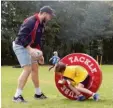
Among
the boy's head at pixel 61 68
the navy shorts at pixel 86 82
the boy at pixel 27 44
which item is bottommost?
the navy shorts at pixel 86 82

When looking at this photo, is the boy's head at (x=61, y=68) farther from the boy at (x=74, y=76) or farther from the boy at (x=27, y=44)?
the boy at (x=27, y=44)

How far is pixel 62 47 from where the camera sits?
45.0 metres

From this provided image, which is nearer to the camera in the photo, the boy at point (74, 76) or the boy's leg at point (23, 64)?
the boy's leg at point (23, 64)

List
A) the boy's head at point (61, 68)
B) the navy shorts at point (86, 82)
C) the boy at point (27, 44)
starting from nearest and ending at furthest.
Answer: the boy at point (27, 44), the boy's head at point (61, 68), the navy shorts at point (86, 82)

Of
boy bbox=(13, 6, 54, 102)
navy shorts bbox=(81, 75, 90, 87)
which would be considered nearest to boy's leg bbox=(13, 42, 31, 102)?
boy bbox=(13, 6, 54, 102)

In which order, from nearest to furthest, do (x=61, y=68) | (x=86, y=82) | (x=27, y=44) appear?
(x=27, y=44)
(x=61, y=68)
(x=86, y=82)

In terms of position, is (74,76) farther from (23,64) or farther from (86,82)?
(23,64)

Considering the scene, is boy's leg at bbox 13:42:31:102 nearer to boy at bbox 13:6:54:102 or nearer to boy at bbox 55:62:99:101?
boy at bbox 13:6:54:102

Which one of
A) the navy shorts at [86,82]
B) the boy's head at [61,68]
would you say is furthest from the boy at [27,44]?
the navy shorts at [86,82]

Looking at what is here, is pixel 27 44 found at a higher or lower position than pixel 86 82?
higher

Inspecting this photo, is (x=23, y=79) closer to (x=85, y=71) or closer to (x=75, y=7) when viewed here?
(x=85, y=71)

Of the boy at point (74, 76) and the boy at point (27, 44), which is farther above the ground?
the boy at point (27, 44)

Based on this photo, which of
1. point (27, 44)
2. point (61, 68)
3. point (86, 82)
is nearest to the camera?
point (27, 44)

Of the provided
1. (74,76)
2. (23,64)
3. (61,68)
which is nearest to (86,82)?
(74,76)
